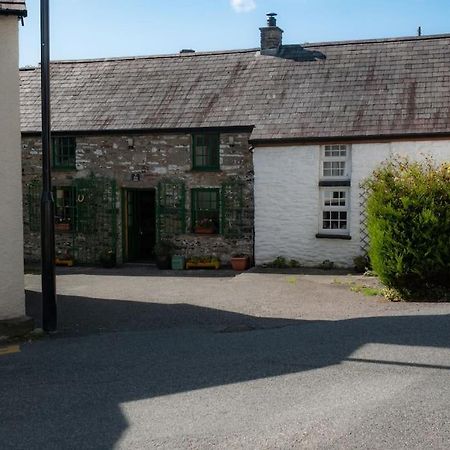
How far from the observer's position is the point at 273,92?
765 inches

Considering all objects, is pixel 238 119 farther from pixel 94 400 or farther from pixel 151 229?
pixel 94 400

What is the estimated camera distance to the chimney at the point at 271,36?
21145 mm

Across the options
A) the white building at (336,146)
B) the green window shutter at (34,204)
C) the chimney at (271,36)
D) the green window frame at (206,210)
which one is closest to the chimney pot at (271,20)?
the chimney at (271,36)

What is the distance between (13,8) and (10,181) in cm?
247

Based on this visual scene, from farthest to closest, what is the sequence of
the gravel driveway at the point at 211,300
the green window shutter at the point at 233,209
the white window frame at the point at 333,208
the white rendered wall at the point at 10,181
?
the green window shutter at the point at 233,209 < the white window frame at the point at 333,208 < the gravel driveway at the point at 211,300 < the white rendered wall at the point at 10,181

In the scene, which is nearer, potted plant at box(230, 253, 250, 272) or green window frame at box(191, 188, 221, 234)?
potted plant at box(230, 253, 250, 272)

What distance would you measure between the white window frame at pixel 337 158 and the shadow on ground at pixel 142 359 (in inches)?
309

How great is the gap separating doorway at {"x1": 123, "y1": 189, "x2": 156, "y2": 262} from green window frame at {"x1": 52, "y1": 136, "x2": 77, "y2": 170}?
205cm

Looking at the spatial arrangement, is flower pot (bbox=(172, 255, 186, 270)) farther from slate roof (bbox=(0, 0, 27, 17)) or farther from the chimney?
slate roof (bbox=(0, 0, 27, 17))

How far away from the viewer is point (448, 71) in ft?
60.0

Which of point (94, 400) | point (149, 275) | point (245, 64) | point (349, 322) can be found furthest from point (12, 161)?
point (245, 64)

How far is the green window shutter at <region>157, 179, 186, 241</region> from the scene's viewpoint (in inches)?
753

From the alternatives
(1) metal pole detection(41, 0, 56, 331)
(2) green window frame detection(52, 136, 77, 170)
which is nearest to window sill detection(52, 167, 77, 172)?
(2) green window frame detection(52, 136, 77, 170)

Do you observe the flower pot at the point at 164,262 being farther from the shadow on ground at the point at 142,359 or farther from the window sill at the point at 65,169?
the shadow on ground at the point at 142,359
